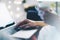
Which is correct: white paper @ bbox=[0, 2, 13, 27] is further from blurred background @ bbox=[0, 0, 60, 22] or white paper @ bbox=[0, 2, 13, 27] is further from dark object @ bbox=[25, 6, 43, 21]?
dark object @ bbox=[25, 6, 43, 21]

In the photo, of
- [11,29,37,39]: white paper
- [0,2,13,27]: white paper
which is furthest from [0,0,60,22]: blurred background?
[11,29,37,39]: white paper

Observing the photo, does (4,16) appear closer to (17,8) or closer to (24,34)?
(17,8)

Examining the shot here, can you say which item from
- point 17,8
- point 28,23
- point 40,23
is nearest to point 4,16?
point 17,8

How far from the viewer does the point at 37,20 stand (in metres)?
1.22

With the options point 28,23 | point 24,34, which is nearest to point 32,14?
point 28,23

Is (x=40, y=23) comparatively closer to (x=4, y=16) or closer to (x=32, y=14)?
(x=32, y=14)

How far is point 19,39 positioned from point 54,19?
42cm

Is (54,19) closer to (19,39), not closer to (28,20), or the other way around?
(28,20)

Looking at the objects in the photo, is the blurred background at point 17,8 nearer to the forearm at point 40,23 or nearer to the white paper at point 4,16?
the white paper at point 4,16

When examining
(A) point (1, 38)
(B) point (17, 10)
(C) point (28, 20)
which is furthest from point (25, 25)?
(A) point (1, 38)

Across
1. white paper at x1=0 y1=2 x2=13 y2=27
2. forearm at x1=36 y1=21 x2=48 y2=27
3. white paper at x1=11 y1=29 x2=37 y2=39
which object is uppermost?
white paper at x1=0 y1=2 x2=13 y2=27

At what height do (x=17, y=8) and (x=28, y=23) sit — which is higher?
(x=17, y=8)

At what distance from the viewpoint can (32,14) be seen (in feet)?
4.00

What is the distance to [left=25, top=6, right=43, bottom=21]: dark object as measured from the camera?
1216 mm
